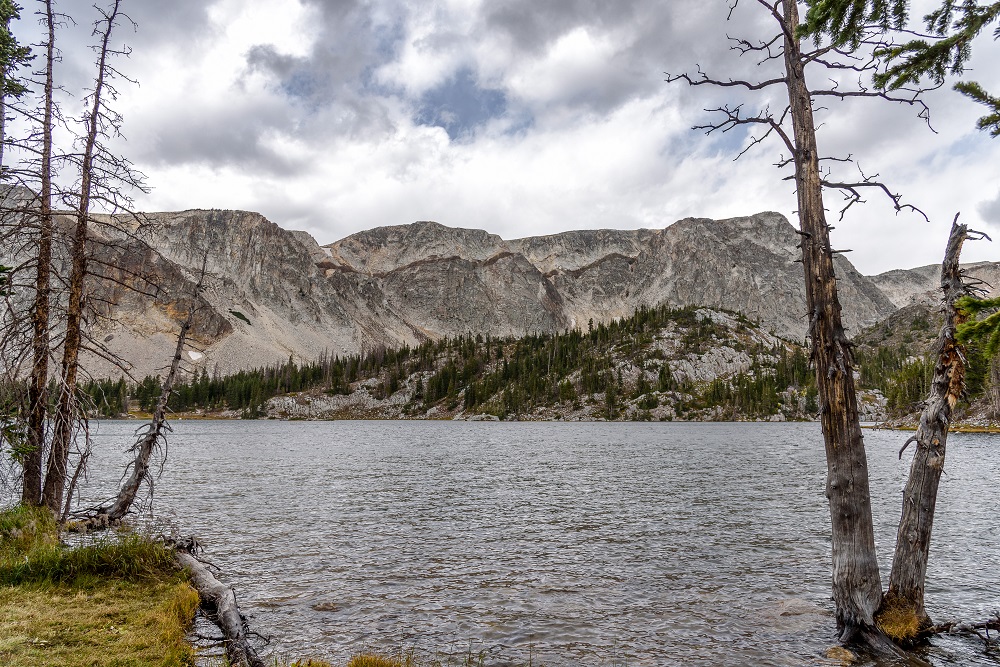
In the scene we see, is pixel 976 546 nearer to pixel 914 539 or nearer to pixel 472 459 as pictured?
pixel 914 539

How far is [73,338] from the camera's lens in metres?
19.2

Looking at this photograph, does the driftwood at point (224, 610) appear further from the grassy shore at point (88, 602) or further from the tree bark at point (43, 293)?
the tree bark at point (43, 293)

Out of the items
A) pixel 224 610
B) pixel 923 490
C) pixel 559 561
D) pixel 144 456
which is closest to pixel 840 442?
pixel 923 490

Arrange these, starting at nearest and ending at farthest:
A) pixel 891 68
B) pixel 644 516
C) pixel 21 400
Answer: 1. pixel 891 68
2. pixel 21 400
3. pixel 644 516

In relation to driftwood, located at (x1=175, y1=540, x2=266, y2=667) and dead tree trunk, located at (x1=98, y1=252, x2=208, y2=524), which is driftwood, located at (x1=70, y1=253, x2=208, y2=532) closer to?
dead tree trunk, located at (x1=98, y1=252, x2=208, y2=524)

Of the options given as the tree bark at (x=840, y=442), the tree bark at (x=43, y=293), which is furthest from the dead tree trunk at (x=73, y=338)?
the tree bark at (x=840, y=442)

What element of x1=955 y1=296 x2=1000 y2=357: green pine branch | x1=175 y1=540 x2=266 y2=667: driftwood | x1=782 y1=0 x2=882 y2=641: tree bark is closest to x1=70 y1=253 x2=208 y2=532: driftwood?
x1=175 y1=540 x2=266 y2=667: driftwood

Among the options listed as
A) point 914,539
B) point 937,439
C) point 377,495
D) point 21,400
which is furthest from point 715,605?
point 377,495

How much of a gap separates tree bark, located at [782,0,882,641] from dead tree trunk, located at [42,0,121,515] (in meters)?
21.9

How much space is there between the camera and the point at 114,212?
1961 centimetres

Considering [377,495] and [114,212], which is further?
[377,495]

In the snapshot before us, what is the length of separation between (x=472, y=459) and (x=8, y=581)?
54.8 meters

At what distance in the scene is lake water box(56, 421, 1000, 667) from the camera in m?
14.4

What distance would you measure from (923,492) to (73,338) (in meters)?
24.9
